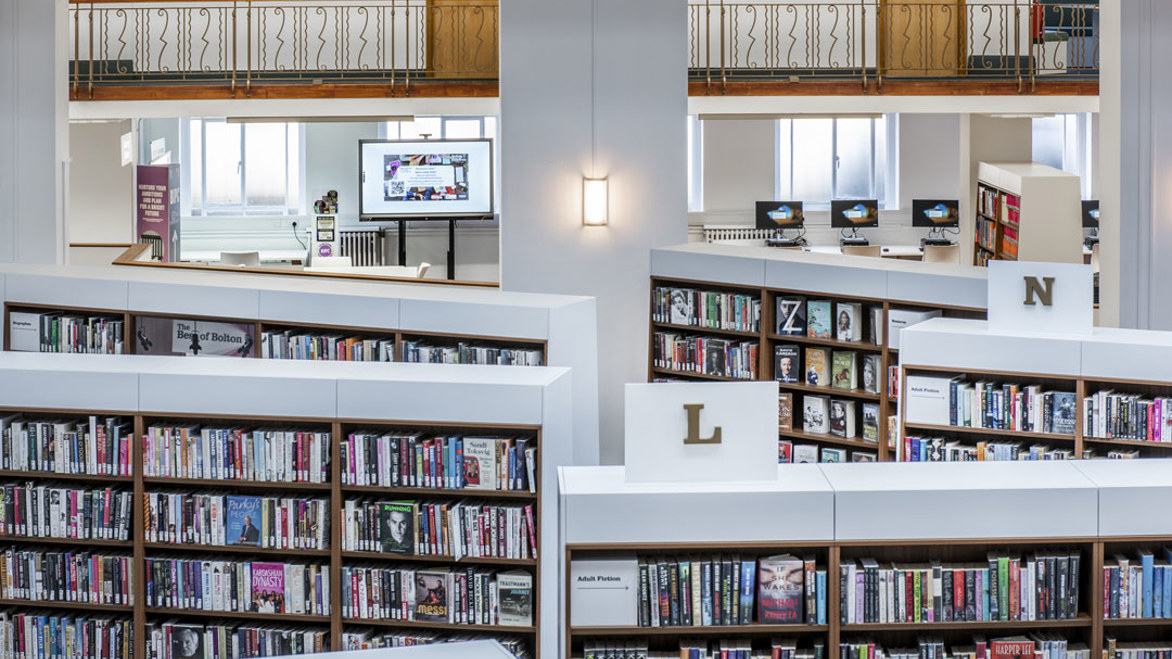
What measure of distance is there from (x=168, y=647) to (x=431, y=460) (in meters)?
1.52

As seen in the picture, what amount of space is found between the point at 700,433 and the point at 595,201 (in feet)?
17.1

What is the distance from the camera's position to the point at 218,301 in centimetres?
799

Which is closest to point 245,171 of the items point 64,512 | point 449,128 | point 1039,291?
point 449,128

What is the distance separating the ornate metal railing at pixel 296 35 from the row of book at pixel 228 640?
9.69 metres

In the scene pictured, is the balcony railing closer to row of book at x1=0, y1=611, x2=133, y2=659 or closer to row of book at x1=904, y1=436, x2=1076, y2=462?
row of book at x1=904, y1=436, x2=1076, y2=462

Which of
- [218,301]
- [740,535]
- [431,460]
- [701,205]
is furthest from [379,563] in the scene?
[701,205]

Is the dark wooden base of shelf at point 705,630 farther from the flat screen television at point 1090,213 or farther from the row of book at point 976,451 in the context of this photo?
the flat screen television at point 1090,213

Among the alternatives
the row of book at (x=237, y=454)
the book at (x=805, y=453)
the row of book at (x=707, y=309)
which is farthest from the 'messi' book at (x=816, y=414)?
the row of book at (x=237, y=454)

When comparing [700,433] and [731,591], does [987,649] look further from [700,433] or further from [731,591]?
[700,433]

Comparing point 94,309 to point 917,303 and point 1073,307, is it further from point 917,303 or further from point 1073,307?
point 1073,307

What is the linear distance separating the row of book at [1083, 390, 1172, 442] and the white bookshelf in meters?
2.59

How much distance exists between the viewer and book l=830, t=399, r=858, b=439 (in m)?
8.72

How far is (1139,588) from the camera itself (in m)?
4.93

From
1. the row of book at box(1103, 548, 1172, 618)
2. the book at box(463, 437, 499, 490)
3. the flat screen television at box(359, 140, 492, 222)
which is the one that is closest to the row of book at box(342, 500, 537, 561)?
the book at box(463, 437, 499, 490)
